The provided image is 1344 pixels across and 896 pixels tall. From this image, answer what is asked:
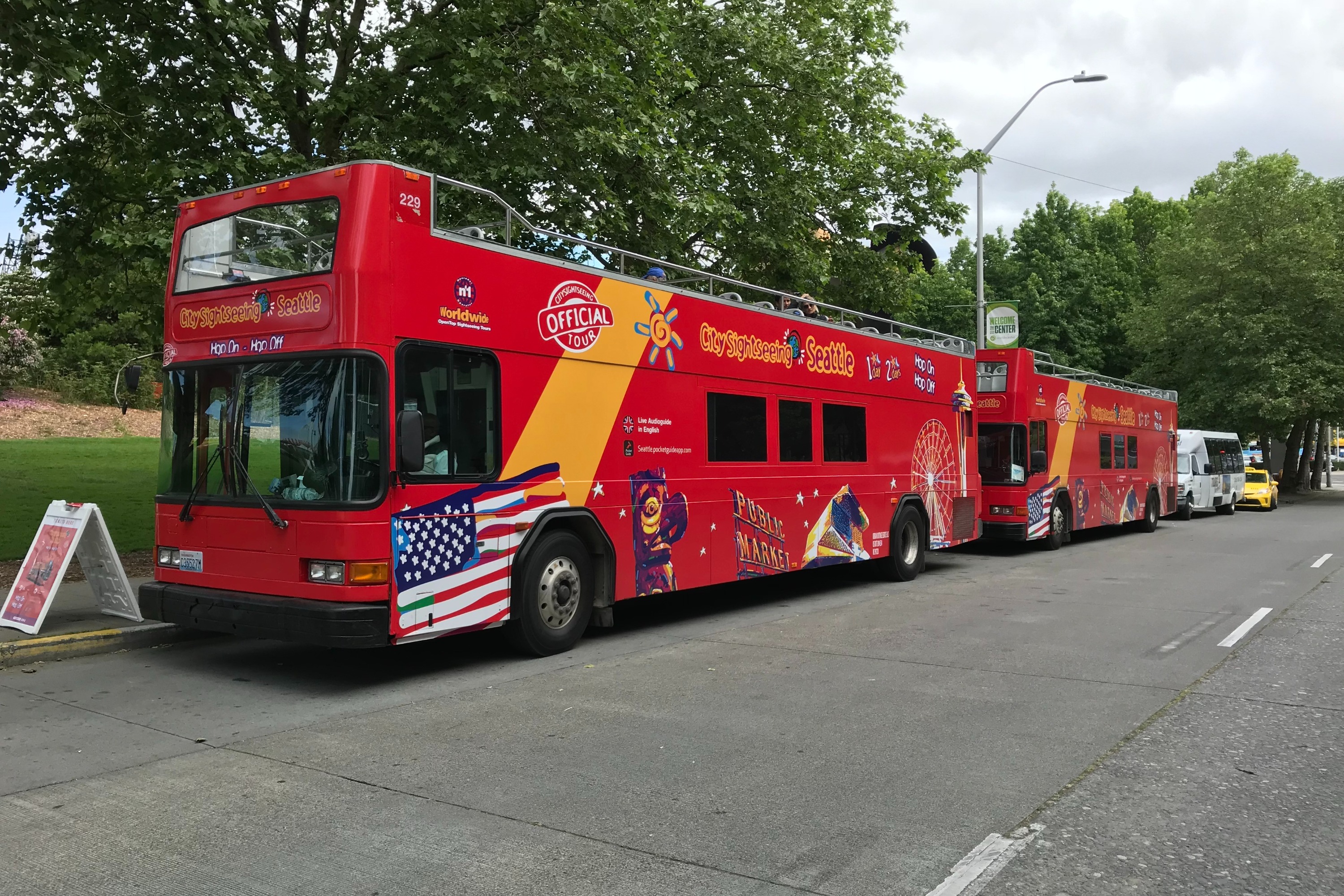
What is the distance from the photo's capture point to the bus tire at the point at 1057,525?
61.6ft

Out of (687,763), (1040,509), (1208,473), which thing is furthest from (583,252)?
(1208,473)

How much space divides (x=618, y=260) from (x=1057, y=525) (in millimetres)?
10240

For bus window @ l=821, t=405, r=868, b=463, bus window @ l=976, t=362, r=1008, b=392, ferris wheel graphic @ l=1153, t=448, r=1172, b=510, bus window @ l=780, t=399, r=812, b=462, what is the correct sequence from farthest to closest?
ferris wheel graphic @ l=1153, t=448, r=1172, b=510
bus window @ l=976, t=362, r=1008, b=392
bus window @ l=821, t=405, r=868, b=463
bus window @ l=780, t=399, r=812, b=462

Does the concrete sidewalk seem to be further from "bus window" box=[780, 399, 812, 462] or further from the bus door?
"bus window" box=[780, 399, 812, 462]

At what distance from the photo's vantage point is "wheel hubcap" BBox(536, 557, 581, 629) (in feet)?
27.3

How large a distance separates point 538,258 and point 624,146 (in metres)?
Result: 5.16

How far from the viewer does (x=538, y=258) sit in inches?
331

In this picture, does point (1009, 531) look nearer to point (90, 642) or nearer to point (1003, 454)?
point (1003, 454)

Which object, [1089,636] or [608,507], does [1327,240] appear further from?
[608,507]

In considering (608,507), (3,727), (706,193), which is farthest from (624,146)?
(3,727)

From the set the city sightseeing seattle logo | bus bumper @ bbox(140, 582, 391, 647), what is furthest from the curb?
the city sightseeing seattle logo

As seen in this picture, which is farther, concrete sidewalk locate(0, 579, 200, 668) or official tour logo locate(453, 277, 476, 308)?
concrete sidewalk locate(0, 579, 200, 668)

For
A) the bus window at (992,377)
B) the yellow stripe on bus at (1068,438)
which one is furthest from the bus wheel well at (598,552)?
the yellow stripe on bus at (1068,438)

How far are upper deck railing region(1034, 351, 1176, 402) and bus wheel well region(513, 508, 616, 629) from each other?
12367mm
